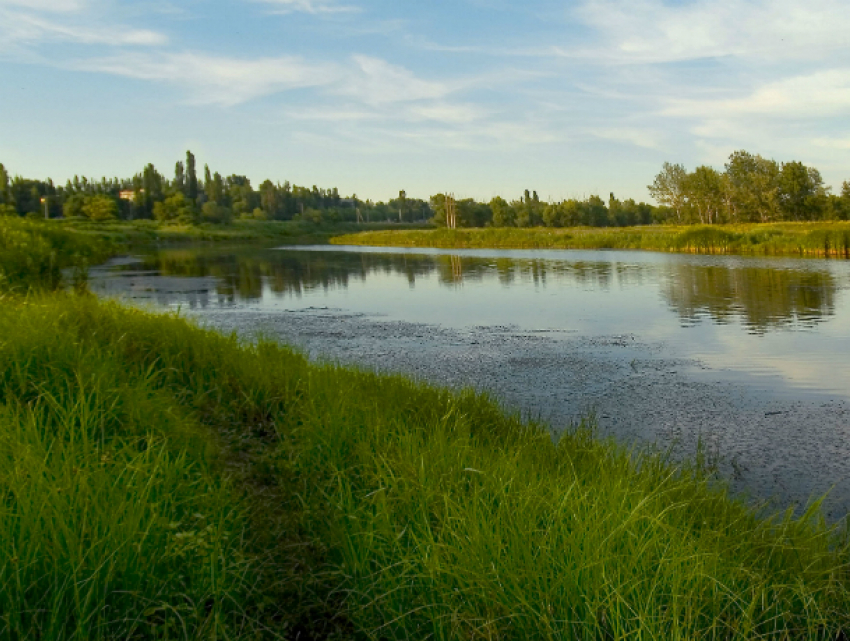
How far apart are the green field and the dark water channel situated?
187cm

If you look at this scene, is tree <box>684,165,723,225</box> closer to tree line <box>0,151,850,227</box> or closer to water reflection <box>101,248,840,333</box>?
tree line <box>0,151,850,227</box>

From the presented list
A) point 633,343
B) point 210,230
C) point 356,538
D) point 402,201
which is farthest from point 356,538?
point 402,201

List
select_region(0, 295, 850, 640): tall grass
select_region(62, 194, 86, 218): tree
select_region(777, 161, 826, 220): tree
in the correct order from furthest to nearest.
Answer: select_region(62, 194, 86, 218): tree < select_region(777, 161, 826, 220): tree < select_region(0, 295, 850, 640): tall grass

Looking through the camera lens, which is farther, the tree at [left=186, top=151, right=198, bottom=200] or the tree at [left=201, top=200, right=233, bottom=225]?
the tree at [left=186, top=151, right=198, bottom=200]

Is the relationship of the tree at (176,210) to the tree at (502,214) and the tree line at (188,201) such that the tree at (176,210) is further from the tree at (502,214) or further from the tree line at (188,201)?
the tree at (502,214)

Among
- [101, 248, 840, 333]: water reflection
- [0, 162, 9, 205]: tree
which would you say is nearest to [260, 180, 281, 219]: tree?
[0, 162, 9, 205]: tree

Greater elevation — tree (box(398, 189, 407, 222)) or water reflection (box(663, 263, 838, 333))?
tree (box(398, 189, 407, 222))

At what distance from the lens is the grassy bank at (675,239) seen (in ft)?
117

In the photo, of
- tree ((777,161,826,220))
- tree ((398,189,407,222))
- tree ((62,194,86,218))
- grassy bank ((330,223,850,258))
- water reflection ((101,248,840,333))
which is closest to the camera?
water reflection ((101,248,840,333))

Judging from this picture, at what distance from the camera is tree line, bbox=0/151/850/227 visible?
248 feet

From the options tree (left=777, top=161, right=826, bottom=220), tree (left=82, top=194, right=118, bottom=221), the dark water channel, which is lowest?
the dark water channel

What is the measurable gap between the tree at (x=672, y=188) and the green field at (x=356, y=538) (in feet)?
300

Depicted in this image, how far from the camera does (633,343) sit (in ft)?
41.8

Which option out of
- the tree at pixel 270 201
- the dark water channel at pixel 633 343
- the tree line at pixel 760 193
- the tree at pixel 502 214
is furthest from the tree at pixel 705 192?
the tree at pixel 270 201
